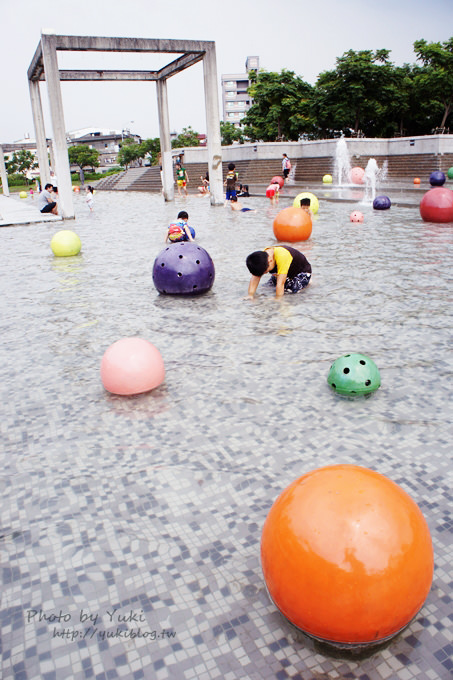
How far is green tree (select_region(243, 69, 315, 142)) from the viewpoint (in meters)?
56.8

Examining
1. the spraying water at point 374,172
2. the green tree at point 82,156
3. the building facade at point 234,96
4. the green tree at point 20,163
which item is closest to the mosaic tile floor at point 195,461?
the spraying water at point 374,172

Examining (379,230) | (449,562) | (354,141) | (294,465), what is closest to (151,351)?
(294,465)

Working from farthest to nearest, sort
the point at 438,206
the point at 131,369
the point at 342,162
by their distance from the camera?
the point at 342,162 < the point at 438,206 < the point at 131,369

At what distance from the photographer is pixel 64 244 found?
1208 centimetres

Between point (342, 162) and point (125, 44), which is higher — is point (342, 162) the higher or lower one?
the lower one

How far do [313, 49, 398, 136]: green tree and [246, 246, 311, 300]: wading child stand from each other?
48165mm

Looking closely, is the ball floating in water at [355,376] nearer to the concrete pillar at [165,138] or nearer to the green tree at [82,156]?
the concrete pillar at [165,138]

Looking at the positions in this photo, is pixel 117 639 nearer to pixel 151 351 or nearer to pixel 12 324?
pixel 151 351

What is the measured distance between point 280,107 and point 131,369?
193ft

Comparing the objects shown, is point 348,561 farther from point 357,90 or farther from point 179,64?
point 357,90

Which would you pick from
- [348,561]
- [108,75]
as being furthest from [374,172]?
[348,561]

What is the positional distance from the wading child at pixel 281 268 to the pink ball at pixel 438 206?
7932mm

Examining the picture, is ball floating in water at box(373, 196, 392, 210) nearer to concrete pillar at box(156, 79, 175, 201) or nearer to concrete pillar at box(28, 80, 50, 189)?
concrete pillar at box(156, 79, 175, 201)

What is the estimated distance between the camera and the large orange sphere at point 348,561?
2133 millimetres
